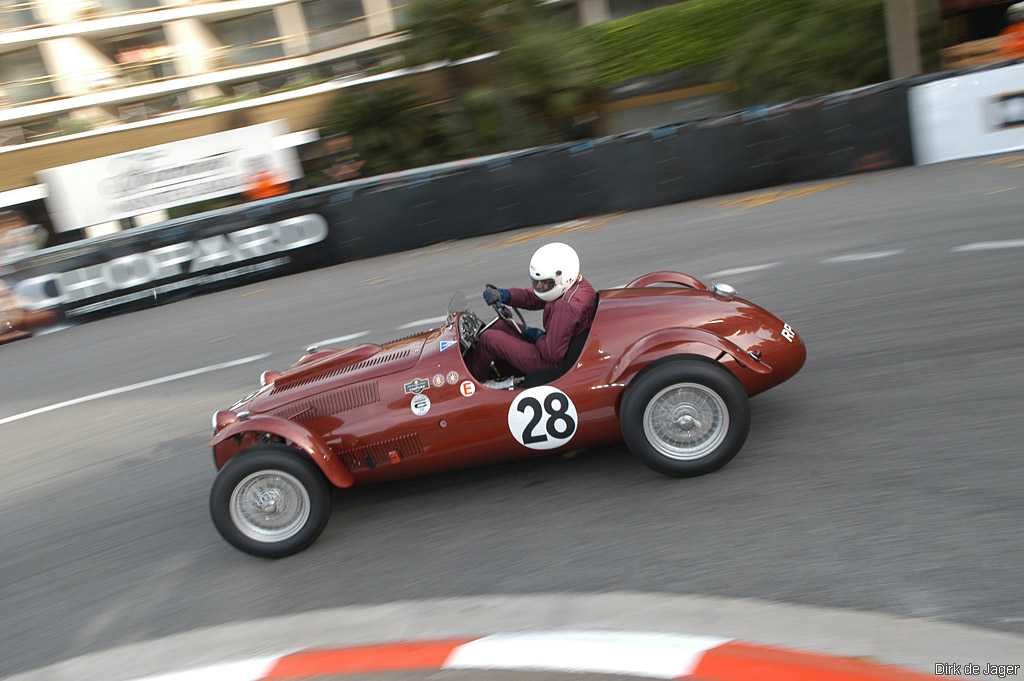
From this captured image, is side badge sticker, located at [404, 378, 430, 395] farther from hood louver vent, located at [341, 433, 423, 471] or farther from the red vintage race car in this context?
hood louver vent, located at [341, 433, 423, 471]

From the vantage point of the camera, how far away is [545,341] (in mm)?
4379

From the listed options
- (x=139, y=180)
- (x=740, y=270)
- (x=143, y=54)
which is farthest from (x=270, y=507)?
(x=143, y=54)

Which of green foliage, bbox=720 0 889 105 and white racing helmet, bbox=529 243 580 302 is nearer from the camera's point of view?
white racing helmet, bbox=529 243 580 302

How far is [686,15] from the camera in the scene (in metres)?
24.5

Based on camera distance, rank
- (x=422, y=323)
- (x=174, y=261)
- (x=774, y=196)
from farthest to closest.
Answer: (x=174, y=261)
(x=774, y=196)
(x=422, y=323)

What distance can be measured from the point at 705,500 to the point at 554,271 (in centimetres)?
139

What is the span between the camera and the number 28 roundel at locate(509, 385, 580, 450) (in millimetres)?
4195

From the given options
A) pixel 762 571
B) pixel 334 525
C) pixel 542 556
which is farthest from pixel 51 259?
pixel 762 571

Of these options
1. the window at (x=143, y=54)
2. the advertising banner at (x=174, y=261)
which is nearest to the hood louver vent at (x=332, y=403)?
the advertising banner at (x=174, y=261)

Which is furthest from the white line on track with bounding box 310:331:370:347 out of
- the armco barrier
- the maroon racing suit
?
the armco barrier

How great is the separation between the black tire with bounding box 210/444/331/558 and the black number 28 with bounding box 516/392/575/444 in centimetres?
111

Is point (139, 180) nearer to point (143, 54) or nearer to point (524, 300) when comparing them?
point (143, 54)

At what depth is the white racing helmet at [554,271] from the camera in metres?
4.43

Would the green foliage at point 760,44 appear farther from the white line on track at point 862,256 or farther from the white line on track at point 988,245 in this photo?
the white line on track at point 988,245
